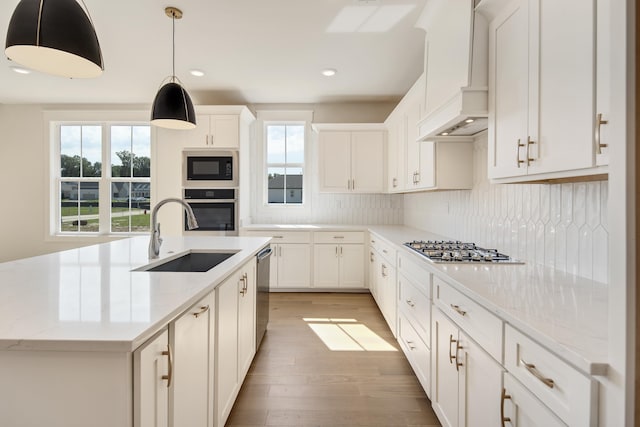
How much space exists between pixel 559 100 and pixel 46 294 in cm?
205

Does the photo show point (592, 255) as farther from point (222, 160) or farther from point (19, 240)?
point (19, 240)

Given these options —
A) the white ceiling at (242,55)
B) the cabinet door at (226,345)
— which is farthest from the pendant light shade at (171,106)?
the cabinet door at (226,345)

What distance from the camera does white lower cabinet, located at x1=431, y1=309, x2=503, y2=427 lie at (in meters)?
1.22

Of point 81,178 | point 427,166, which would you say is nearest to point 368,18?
point 427,166

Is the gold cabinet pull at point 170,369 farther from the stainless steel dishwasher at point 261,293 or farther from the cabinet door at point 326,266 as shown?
the cabinet door at point 326,266

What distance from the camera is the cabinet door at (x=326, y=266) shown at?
4430mm

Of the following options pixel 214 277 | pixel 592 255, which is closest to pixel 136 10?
pixel 214 277

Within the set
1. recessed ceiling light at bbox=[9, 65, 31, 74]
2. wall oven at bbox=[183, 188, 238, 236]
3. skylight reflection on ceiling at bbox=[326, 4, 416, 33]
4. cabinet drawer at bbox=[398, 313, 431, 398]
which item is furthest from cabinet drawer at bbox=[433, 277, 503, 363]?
recessed ceiling light at bbox=[9, 65, 31, 74]

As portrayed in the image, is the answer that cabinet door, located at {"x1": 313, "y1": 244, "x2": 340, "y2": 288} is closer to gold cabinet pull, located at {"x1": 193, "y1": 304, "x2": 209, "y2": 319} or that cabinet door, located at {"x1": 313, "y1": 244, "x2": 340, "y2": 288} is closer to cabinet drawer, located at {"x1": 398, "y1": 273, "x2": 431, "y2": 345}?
cabinet drawer, located at {"x1": 398, "y1": 273, "x2": 431, "y2": 345}

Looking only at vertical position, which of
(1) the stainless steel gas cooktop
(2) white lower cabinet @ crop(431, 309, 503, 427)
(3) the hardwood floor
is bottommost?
(3) the hardwood floor

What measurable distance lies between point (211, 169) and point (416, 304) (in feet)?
10.7

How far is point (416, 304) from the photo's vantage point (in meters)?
2.21

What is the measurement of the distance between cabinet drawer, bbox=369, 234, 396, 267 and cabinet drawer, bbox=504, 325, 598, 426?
1843 millimetres

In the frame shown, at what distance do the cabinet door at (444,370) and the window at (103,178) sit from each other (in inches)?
190
